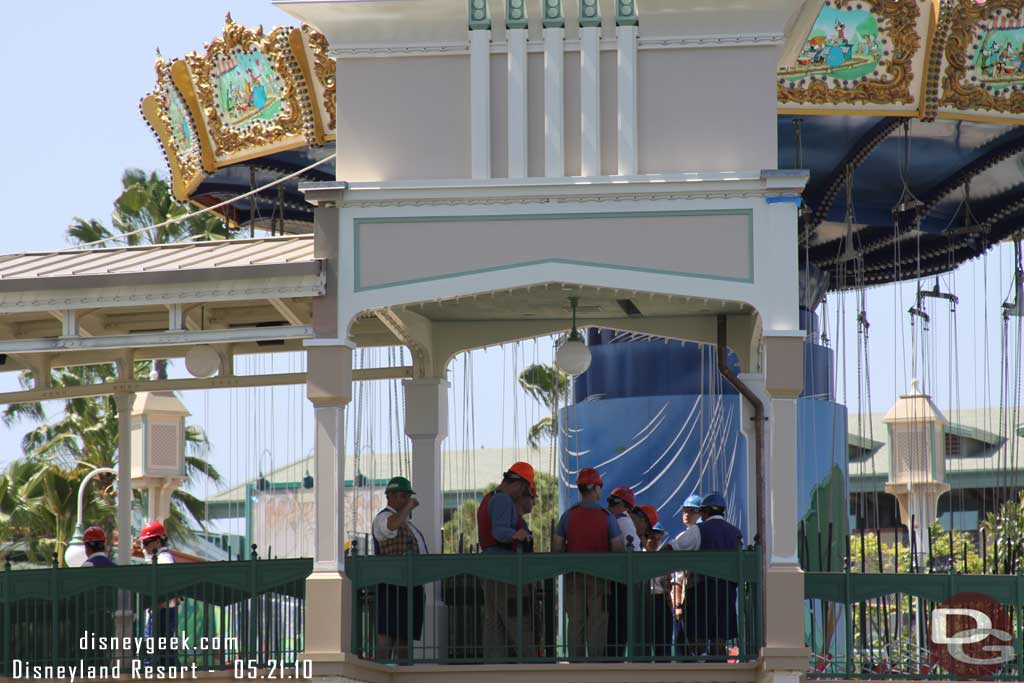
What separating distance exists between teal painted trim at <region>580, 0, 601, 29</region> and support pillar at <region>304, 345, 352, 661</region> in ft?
10.8

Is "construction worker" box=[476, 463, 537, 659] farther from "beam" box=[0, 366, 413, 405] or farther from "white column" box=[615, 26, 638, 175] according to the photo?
"beam" box=[0, 366, 413, 405]

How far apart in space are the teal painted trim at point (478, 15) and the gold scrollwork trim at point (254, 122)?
222 inches

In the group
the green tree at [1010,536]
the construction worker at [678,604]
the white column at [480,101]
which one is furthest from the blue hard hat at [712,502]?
the green tree at [1010,536]

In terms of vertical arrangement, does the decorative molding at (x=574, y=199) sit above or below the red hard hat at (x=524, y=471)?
above

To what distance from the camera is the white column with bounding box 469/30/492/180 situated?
15.4 metres

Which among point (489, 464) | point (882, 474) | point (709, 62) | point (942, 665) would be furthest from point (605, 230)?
point (489, 464)

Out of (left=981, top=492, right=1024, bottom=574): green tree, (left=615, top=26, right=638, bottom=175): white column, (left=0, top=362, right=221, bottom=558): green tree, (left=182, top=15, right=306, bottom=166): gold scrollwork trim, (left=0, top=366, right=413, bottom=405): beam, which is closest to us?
(left=615, top=26, right=638, bottom=175): white column

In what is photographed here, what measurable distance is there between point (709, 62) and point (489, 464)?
150 feet

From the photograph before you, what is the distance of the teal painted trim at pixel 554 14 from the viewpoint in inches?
610

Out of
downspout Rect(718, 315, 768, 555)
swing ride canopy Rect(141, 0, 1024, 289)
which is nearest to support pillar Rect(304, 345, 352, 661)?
downspout Rect(718, 315, 768, 555)

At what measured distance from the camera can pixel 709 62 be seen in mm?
15328

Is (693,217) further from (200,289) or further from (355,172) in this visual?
(200,289)

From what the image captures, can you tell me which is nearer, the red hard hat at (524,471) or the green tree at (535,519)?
the red hard hat at (524,471)

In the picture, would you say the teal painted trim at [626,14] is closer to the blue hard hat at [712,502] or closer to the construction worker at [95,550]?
the blue hard hat at [712,502]
